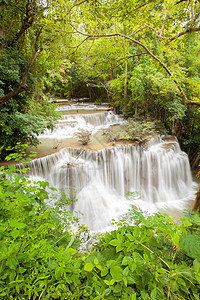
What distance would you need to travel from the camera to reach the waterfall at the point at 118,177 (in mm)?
5520

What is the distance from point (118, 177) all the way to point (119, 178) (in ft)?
0.23

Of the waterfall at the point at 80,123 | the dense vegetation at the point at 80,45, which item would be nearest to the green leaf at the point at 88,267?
the dense vegetation at the point at 80,45

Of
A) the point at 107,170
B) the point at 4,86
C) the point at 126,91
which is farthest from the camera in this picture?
the point at 126,91

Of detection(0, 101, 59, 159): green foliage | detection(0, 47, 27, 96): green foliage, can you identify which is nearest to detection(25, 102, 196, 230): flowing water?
detection(0, 101, 59, 159): green foliage

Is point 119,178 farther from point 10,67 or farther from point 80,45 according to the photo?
point 10,67

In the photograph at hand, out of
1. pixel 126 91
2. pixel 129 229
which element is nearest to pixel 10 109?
pixel 129 229

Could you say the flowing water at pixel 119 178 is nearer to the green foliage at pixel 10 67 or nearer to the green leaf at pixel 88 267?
the green foliage at pixel 10 67

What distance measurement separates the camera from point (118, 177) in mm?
6434

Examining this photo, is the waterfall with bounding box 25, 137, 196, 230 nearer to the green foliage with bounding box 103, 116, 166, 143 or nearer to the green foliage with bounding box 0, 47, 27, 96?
the green foliage with bounding box 103, 116, 166, 143

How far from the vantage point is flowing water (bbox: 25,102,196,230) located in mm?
5520

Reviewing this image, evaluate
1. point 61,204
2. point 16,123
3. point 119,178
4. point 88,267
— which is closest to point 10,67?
point 16,123

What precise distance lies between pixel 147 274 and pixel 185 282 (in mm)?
294

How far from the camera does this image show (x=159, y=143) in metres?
7.68

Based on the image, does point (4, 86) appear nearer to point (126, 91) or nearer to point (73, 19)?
point (73, 19)
